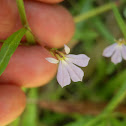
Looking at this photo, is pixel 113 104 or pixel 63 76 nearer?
pixel 63 76

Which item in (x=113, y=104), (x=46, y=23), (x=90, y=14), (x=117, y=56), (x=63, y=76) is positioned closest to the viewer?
(x=63, y=76)

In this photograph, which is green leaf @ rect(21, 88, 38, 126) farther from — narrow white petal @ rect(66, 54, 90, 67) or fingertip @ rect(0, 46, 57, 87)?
narrow white petal @ rect(66, 54, 90, 67)

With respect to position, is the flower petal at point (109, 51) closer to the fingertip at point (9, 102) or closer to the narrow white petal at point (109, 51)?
the narrow white petal at point (109, 51)

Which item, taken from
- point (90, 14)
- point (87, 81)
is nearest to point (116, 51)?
point (90, 14)

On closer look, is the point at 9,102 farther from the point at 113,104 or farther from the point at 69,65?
the point at 113,104

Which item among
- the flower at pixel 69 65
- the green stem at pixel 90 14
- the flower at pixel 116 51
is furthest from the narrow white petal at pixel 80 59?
the green stem at pixel 90 14

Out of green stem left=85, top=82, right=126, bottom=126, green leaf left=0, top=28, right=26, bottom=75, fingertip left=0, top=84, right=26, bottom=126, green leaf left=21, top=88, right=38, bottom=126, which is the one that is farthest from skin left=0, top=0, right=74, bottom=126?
green leaf left=21, top=88, right=38, bottom=126

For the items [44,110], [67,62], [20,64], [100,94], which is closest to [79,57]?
[67,62]
